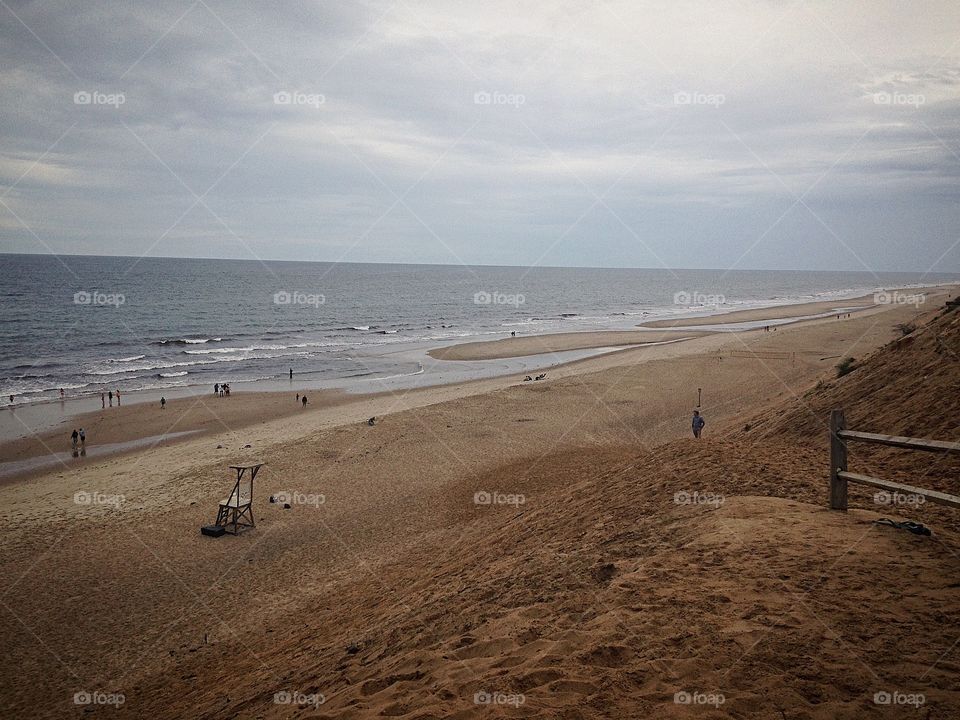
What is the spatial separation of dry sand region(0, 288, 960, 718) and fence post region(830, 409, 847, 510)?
245mm

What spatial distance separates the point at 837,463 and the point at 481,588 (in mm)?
4828

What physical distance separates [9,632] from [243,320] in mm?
66015

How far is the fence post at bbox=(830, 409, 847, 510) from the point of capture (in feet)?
24.5

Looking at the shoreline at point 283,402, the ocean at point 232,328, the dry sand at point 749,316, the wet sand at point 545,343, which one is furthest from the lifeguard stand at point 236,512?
the dry sand at point 749,316

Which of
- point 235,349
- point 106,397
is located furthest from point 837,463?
point 235,349

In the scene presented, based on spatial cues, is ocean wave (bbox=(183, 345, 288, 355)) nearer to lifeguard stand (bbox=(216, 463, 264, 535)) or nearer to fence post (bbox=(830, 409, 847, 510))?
lifeguard stand (bbox=(216, 463, 264, 535))

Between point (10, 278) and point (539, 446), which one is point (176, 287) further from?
point (539, 446)

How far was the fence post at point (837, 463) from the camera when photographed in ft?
24.5

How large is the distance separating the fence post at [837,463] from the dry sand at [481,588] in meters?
0.24

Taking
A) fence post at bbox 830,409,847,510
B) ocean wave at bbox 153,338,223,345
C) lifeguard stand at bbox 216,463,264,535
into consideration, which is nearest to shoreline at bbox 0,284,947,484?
lifeguard stand at bbox 216,463,264,535

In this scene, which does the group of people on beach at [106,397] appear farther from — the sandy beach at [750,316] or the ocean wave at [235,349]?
the sandy beach at [750,316]

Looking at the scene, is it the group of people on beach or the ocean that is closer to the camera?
the group of people on beach

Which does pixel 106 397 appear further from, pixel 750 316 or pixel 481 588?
pixel 750 316

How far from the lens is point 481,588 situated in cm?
794
